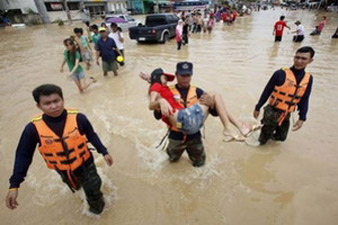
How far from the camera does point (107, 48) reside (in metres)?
6.81

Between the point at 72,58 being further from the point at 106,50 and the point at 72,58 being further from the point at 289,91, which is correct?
the point at 289,91

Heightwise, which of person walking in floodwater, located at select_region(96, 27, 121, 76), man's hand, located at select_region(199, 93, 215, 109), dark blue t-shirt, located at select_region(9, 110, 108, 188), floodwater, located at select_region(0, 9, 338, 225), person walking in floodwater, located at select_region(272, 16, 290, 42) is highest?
man's hand, located at select_region(199, 93, 215, 109)

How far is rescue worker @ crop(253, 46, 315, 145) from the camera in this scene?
281 cm

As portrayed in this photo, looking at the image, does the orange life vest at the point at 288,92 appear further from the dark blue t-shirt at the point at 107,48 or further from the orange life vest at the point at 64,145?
the dark blue t-shirt at the point at 107,48

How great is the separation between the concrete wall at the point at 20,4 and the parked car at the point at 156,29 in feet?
89.2

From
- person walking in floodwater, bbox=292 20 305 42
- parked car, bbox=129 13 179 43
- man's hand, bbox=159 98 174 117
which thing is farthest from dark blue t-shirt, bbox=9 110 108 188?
person walking in floodwater, bbox=292 20 305 42

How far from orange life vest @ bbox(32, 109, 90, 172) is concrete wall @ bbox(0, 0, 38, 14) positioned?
37.7 m

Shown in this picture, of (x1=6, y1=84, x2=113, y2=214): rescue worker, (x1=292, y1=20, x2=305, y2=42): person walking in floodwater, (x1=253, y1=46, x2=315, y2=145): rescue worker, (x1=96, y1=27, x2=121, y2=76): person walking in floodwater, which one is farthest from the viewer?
(x1=292, y1=20, x2=305, y2=42): person walking in floodwater

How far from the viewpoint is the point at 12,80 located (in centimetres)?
789

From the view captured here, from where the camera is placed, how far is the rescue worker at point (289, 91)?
2.81 metres

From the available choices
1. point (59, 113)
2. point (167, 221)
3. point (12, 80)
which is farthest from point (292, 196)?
point (12, 80)

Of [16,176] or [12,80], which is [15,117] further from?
[16,176]

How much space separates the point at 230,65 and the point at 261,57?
2.05m

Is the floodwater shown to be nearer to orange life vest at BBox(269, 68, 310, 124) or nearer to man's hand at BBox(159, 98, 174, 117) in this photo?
orange life vest at BBox(269, 68, 310, 124)
